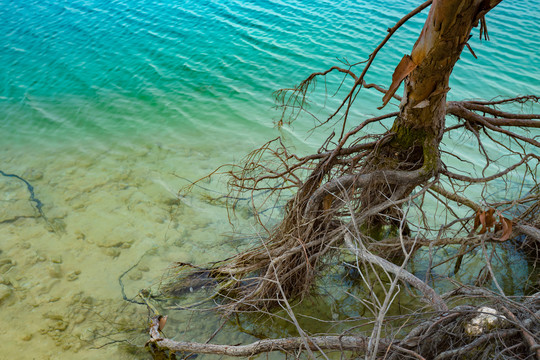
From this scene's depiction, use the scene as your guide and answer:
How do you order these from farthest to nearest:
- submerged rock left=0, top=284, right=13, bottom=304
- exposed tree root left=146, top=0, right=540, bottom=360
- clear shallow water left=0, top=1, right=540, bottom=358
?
clear shallow water left=0, top=1, right=540, bottom=358, submerged rock left=0, top=284, right=13, bottom=304, exposed tree root left=146, top=0, right=540, bottom=360

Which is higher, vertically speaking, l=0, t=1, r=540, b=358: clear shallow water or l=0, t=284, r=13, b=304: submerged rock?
l=0, t=1, r=540, b=358: clear shallow water

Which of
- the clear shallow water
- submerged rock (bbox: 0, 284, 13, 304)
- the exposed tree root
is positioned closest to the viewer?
the exposed tree root

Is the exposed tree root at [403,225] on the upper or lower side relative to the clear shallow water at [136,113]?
upper

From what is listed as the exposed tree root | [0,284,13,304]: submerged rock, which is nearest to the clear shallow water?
[0,284,13,304]: submerged rock

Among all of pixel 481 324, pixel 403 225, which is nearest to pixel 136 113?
pixel 403 225

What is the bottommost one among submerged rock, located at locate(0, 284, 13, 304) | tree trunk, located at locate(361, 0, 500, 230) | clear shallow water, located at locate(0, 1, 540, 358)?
submerged rock, located at locate(0, 284, 13, 304)

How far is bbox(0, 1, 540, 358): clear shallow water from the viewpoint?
11.1 ft

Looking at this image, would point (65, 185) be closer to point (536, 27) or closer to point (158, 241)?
point (158, 241)

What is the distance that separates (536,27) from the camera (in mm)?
8977

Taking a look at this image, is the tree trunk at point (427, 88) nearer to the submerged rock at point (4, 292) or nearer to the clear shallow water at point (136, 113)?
the clear shallow water at point (136, 113)

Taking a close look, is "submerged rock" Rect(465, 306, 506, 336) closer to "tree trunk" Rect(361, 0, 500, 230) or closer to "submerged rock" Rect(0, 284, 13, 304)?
"tree trunk" Rect(361, 0, 500, 230)

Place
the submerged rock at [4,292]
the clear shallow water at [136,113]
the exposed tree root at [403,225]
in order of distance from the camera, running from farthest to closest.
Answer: the clear shallow water at [136,113], the submerged rock at [4,292], the exposed tree root at [403,225]

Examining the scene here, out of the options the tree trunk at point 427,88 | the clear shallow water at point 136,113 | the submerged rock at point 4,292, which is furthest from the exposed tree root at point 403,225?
the submerged rock at point 4,292

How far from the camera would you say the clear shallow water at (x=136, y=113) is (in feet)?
11.1
